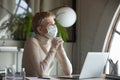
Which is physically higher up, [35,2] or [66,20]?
[35,2]

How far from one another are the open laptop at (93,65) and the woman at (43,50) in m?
0.30

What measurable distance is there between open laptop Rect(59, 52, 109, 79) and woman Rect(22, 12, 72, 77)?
0.30 meters

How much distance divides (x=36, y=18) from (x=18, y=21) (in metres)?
2.03

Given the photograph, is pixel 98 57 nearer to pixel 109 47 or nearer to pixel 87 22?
pixel 109 47

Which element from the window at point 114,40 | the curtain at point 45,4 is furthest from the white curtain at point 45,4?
the window at point 114,40

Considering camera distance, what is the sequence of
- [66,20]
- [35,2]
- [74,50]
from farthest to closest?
[74,50] < [35,2] < [66,20]

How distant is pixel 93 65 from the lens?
2258mm

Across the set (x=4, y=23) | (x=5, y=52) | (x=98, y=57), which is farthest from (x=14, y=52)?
(x=98, y=57)

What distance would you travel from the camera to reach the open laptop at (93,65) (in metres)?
2.19

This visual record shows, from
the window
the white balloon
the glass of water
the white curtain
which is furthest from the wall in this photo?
the glass of water

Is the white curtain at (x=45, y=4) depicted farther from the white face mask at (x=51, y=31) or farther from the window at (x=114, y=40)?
the white face mask at (x=51, y=31)

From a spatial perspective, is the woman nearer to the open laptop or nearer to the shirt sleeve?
the shirt sleeve

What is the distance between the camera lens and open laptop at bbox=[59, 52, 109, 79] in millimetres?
2188

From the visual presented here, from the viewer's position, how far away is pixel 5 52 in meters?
4.51
